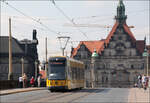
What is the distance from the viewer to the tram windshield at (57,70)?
Result: 98.5 ft

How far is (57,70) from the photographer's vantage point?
3009 centimetres

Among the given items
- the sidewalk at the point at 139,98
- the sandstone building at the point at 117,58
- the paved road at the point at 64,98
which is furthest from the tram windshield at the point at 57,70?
the sandstone building at the point at 117,58

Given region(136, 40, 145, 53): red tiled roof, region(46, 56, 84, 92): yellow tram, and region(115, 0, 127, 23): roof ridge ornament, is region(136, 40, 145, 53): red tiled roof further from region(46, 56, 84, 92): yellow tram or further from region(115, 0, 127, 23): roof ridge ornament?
region(46, 56, 84, 92): yellow tram

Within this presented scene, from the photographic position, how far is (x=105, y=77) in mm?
114750

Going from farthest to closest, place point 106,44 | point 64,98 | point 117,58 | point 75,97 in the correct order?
1. point 117,58
2. point 106,44
3. point 75,97
4. point 64,98

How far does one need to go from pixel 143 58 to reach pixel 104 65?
11.6 m

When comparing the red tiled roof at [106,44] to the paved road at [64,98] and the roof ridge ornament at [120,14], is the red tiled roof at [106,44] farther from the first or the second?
the paved road at [64,98]

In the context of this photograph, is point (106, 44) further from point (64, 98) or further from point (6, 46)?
point (64, 98)

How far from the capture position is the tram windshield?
3003 centimetres

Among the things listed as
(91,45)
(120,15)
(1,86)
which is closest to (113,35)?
(120,15)

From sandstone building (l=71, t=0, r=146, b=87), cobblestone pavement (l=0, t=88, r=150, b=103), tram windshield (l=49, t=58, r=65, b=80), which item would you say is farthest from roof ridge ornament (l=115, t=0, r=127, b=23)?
cobblestone pavement (l=0, t=88, r=150, b=103)

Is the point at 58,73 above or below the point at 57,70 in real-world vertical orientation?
below

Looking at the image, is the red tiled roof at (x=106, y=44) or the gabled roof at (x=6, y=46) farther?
the red tiled roof at (x=106, y=44)

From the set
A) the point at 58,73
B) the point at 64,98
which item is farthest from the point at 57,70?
the point at 64,98
